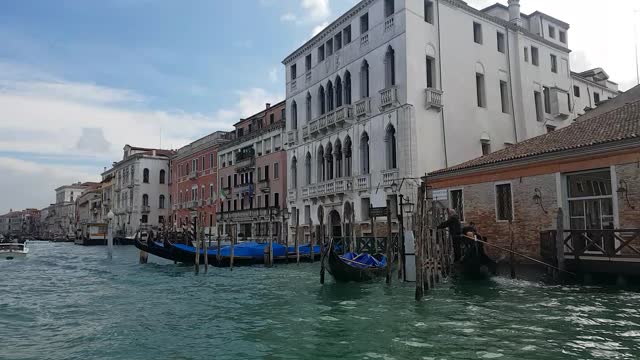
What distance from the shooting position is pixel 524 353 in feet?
19.0

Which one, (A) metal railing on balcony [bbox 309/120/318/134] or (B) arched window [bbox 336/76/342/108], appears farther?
(A) metal railing on balcony [bbox 309/120/318/134]

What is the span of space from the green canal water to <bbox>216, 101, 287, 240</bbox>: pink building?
15.1m

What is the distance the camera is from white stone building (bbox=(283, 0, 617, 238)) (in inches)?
728

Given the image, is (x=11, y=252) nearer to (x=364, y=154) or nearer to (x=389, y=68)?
(x=364, y=154)

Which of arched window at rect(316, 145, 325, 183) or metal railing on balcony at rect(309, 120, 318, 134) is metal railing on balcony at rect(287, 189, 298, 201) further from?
metal railing on balcony at rect(309, 120, 318, 134)

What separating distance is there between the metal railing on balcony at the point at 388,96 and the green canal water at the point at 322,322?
8218 mm

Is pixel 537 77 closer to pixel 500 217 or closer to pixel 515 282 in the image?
pixel 500 217

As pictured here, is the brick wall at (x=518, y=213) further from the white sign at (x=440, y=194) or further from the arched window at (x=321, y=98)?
the arched window at (x=321, y=98)

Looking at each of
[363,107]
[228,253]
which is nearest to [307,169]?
[363,107]

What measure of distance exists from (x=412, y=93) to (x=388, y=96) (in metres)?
0.94

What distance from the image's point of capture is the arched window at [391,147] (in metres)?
18.9

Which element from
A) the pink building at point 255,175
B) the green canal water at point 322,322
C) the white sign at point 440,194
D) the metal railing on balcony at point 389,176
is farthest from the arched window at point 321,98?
the green canal water at point 322,322

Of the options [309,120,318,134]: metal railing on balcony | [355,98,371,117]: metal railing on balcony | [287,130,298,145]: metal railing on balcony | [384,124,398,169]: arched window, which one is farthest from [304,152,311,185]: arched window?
[384,124,398,169]: arched window

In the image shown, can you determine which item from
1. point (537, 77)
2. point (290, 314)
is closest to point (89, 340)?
point (290, 314)
